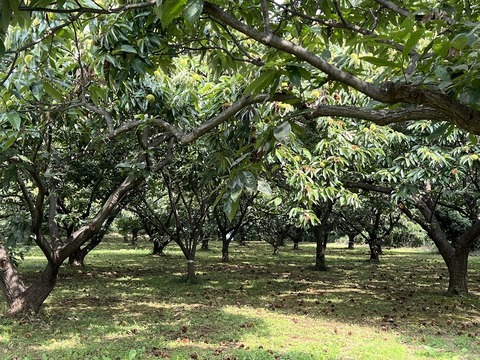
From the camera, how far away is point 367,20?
276cm

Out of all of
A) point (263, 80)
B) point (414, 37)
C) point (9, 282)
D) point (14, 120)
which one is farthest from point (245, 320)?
point (414, 37)

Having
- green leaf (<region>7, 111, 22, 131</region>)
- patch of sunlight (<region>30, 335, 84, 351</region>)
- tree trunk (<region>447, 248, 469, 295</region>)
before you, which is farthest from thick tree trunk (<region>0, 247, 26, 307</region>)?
tree trunk (<region>447, 248, 469, 295</region>)

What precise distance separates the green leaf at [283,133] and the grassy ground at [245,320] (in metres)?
1.75

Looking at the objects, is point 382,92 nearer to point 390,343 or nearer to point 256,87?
point 256,87

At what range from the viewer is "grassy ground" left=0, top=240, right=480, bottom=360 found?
16.7 feet

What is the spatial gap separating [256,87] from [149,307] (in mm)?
6982

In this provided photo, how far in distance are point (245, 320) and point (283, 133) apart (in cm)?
573

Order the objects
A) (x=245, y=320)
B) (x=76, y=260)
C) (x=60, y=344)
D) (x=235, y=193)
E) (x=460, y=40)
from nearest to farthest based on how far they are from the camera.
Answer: (x=460, y=40), (x=235, y=193), (x=60, y=344), (x=245, y=320), (x=76, y=260)

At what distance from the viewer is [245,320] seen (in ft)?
22.1

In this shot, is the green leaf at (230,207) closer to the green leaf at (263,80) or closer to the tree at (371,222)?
the green leaf at (263,80)

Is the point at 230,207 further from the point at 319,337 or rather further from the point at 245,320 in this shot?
the point at 245,320

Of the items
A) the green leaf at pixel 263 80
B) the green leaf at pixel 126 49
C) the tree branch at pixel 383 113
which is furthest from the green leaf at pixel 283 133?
the green leaf at pixel 126 49

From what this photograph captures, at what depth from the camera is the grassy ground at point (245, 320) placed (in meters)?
5.09

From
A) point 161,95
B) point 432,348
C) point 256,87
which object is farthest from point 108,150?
point 256,87
